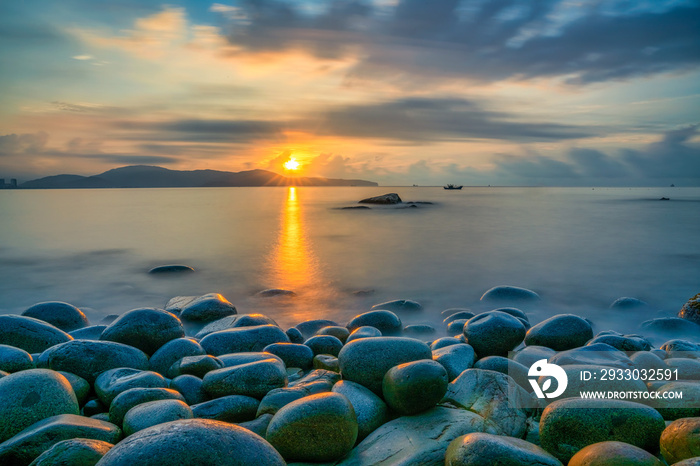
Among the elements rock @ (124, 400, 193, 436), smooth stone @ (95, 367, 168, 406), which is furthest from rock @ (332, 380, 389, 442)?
smooth stone @ (95, 367, 168, 406)

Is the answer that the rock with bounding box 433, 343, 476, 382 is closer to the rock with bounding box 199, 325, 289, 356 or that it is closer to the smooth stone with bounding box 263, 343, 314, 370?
the smooth stone with bounding box 263, 343, 314, 370

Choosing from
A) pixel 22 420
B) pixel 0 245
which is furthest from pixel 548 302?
pixel 0 245

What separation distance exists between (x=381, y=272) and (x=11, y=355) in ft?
36.8

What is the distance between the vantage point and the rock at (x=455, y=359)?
15.2 ft

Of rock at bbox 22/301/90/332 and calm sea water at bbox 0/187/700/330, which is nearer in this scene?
rock at bbox 22/301/90/332

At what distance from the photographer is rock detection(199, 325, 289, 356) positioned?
550cm

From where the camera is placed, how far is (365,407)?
380 centimetres

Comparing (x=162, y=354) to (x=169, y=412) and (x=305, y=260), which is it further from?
(x=305, y=260)

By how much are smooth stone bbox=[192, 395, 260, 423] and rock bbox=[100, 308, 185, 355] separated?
5.85 ft

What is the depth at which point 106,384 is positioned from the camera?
4129 millimetres

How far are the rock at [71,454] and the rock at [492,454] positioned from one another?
85.2 inches

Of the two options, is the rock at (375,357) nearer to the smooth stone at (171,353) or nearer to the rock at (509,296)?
the smooth stone at (171,353)

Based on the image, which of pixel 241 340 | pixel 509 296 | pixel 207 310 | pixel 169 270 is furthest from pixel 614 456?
pixel 169 270

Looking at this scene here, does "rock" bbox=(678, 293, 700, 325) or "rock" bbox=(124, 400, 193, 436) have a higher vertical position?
"rock" bbox=(124, 400, 193, 436)
